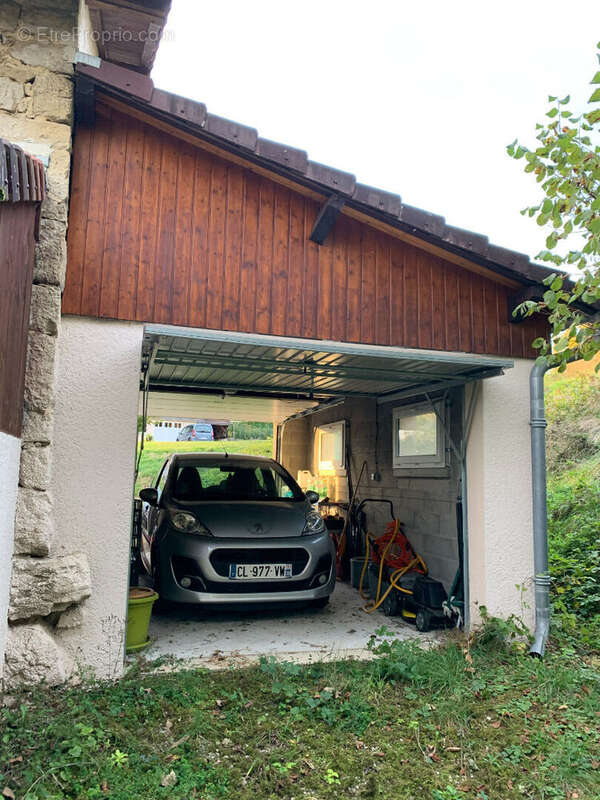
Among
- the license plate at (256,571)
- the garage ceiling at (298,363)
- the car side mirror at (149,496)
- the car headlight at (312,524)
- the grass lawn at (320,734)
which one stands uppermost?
the garage ceiling at (298,363)

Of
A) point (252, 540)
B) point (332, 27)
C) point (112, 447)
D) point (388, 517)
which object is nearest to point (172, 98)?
point (112, 447)

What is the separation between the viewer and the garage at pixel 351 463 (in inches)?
191

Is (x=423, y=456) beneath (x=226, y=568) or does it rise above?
above

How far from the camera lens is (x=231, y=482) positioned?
6707 mm

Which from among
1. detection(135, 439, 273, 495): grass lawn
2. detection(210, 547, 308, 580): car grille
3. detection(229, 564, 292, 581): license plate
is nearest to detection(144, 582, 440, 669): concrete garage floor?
detection(229, 564, 292, 581): license plate

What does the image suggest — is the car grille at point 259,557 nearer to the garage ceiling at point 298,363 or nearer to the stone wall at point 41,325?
the stone wall at point 41,325

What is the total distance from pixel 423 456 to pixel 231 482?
232 cm

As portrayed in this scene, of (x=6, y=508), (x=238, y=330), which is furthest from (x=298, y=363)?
(x=6, y=508)

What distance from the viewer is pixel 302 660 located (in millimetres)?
4641

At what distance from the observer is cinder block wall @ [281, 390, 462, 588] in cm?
613

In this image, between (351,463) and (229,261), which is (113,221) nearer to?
(229,261)

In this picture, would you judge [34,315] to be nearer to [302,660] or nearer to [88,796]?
[88,796]

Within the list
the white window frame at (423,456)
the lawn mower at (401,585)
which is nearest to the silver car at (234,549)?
the lawn mower at (401,585)

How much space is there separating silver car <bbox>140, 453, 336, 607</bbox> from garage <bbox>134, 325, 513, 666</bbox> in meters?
0.05
